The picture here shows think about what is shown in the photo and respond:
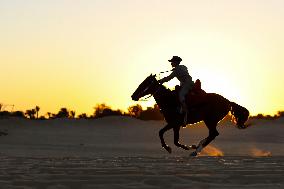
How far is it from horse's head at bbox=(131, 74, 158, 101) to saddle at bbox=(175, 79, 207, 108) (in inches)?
23.7

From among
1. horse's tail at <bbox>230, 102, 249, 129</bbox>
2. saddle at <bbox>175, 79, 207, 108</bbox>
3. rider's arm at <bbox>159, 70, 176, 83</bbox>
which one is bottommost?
horse's tail at <bbox>230, 102, 249, 129</bbox>

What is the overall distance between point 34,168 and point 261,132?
111ft

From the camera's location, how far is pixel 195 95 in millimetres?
17016

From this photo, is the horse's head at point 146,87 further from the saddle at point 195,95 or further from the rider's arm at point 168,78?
the saddle at point 195,95

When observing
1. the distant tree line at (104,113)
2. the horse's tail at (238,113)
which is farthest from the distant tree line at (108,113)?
the horse's tail at (238,113)

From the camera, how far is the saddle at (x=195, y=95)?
16.8m

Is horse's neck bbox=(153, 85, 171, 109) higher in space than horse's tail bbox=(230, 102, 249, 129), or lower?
higher

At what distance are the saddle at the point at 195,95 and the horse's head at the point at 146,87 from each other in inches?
23.7

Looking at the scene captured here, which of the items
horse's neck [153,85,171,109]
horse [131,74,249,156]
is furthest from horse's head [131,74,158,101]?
horse's neck [153,85,171,109]

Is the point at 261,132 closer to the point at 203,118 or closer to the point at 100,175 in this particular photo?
the point at 203,118

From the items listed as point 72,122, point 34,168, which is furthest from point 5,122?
point 34,168

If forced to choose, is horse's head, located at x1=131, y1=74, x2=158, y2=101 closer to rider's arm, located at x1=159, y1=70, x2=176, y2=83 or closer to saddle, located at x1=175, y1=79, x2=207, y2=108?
rider's arm, located at x1=159, y1=70, x2=176, y2=83

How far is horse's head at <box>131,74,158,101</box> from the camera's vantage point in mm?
17172

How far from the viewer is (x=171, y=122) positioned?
1734 centimetres
